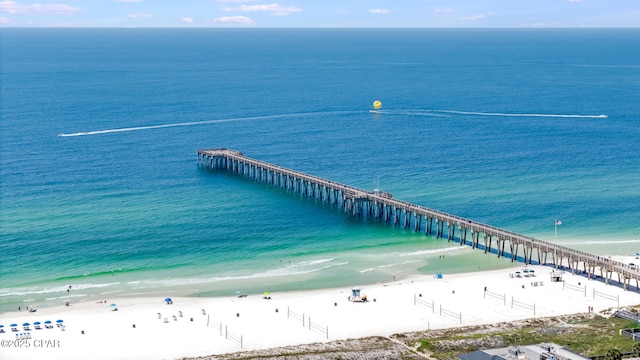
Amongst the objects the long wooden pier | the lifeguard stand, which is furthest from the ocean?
the lifeguard stand

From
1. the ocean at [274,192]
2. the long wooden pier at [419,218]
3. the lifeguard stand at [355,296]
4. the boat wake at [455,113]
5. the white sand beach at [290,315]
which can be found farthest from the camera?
the boat wake at [455,113]

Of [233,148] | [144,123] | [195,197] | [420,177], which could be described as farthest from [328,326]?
[144,123]

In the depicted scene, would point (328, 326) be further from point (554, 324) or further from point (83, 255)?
point (83, 255)

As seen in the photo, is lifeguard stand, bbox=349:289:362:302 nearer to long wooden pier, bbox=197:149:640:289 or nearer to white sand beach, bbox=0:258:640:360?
white sand beach, bbox=0:258:640:360

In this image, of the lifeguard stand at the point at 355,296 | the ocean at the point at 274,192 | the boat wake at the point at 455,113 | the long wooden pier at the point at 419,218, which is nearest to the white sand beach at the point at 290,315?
the lifeguard stand at the point at 355,296

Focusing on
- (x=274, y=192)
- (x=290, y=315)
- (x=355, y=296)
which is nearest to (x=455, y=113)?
(x=274, y=192)

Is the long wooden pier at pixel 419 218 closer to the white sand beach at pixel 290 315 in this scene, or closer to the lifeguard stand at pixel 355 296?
the white sand beach at pixel 290 315
